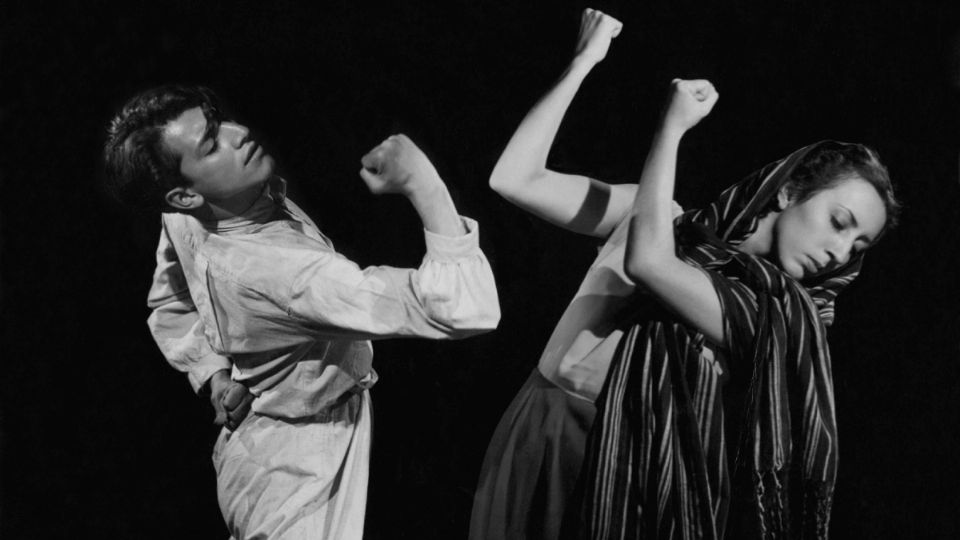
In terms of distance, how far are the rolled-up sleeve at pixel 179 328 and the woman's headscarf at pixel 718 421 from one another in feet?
2.13

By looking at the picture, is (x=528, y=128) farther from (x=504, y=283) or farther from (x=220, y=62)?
(x=220, y=62)

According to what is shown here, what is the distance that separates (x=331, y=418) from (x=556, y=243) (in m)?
0.50

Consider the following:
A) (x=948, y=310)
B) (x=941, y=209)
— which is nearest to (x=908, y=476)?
(x=948, y=310)

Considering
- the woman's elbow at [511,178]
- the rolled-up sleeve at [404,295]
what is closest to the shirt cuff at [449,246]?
the rolled-up sleeve at [404,295]

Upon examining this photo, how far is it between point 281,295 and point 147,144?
286mm

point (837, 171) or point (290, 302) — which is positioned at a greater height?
point (837, 171)

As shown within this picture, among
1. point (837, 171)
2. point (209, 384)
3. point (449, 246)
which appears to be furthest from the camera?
point (209, 384)

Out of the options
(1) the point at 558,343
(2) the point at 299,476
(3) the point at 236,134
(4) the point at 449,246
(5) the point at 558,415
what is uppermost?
(3) the point at 236,134

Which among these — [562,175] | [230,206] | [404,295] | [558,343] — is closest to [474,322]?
[404,295]

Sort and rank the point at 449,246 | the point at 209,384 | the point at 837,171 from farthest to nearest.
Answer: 1. the point at 209,384
2. the point at 837,171
3. the point at 449,246

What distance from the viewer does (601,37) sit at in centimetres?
205

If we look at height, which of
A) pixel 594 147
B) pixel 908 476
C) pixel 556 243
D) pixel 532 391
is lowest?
pixel 908 476

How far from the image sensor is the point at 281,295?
199 cm

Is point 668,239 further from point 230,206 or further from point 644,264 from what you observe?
point 230,206
